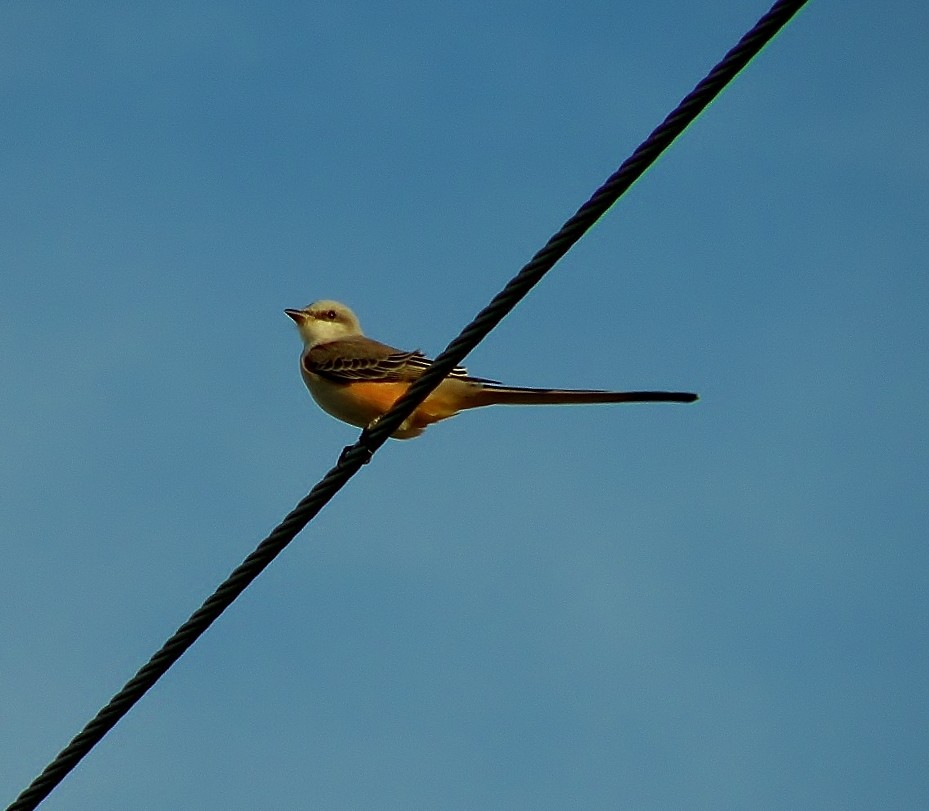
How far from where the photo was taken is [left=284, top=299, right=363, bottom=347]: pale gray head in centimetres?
993

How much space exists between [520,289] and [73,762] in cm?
194

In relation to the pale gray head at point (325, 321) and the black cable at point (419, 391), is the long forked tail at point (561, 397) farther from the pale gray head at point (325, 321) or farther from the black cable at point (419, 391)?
the pale gray head at point (325, 321)

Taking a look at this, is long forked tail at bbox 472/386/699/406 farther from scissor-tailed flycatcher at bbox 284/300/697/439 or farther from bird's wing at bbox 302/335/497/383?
bird's wing at bbox 302/335/497/383

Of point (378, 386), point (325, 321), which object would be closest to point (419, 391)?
point (378, 386)

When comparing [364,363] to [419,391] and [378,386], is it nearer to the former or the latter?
[378,386]

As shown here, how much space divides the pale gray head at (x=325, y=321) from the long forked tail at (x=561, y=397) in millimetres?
2854

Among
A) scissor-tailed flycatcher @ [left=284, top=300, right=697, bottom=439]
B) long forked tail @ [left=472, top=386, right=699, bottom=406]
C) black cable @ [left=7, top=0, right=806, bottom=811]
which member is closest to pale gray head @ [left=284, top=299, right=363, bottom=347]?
scissor-tailed flycatcher @ [left=284, top=300, right=697, bottom=439]

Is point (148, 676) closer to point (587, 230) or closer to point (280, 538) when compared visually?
point (280, 538)

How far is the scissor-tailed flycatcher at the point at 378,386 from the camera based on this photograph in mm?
7008

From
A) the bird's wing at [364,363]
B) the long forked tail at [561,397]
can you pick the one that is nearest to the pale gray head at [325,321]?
the bird's wing at [364,363]

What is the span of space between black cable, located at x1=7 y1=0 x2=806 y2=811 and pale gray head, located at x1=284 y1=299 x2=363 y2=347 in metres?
5.22

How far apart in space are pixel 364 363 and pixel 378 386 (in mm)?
275

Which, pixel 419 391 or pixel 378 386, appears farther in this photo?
pixel 378 386

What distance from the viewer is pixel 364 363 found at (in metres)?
8.37
